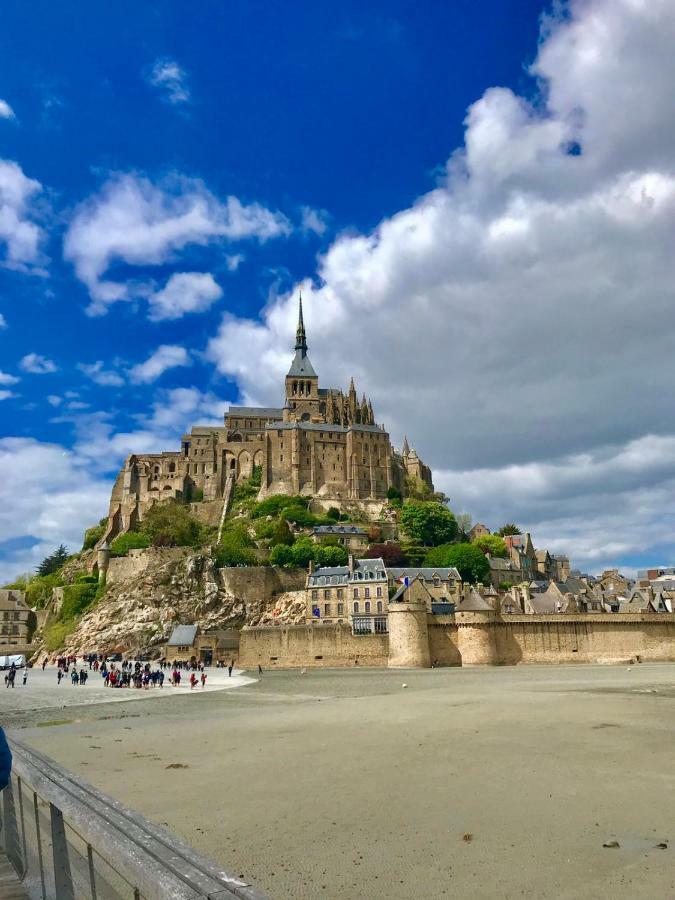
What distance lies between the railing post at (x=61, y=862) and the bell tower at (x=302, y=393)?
360 ft

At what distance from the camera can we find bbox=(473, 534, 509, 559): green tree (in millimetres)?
85938

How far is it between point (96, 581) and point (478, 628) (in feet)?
151

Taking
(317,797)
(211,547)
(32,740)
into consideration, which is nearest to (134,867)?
(317,797)

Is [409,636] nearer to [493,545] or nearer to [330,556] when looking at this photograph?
[330,556]

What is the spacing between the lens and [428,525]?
8444cm

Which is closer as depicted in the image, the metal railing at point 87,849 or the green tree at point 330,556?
the metal railing at point 87,849

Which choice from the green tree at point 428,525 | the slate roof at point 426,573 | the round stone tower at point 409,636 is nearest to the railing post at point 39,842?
the round stone tower at point 409,636

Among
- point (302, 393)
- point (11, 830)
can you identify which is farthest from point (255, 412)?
point (11, 830)

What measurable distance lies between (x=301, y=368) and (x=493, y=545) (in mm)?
52405

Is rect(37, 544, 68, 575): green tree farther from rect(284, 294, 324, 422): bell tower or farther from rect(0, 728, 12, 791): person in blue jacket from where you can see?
rect(0, 728, 12, 791): person in blue jacket

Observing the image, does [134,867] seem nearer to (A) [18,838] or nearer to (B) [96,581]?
(A) [18,838]

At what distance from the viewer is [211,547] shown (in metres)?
75.2

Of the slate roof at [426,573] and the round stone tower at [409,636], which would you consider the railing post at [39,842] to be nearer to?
the round stone tower at [409,636]

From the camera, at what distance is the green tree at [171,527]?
261 ft
